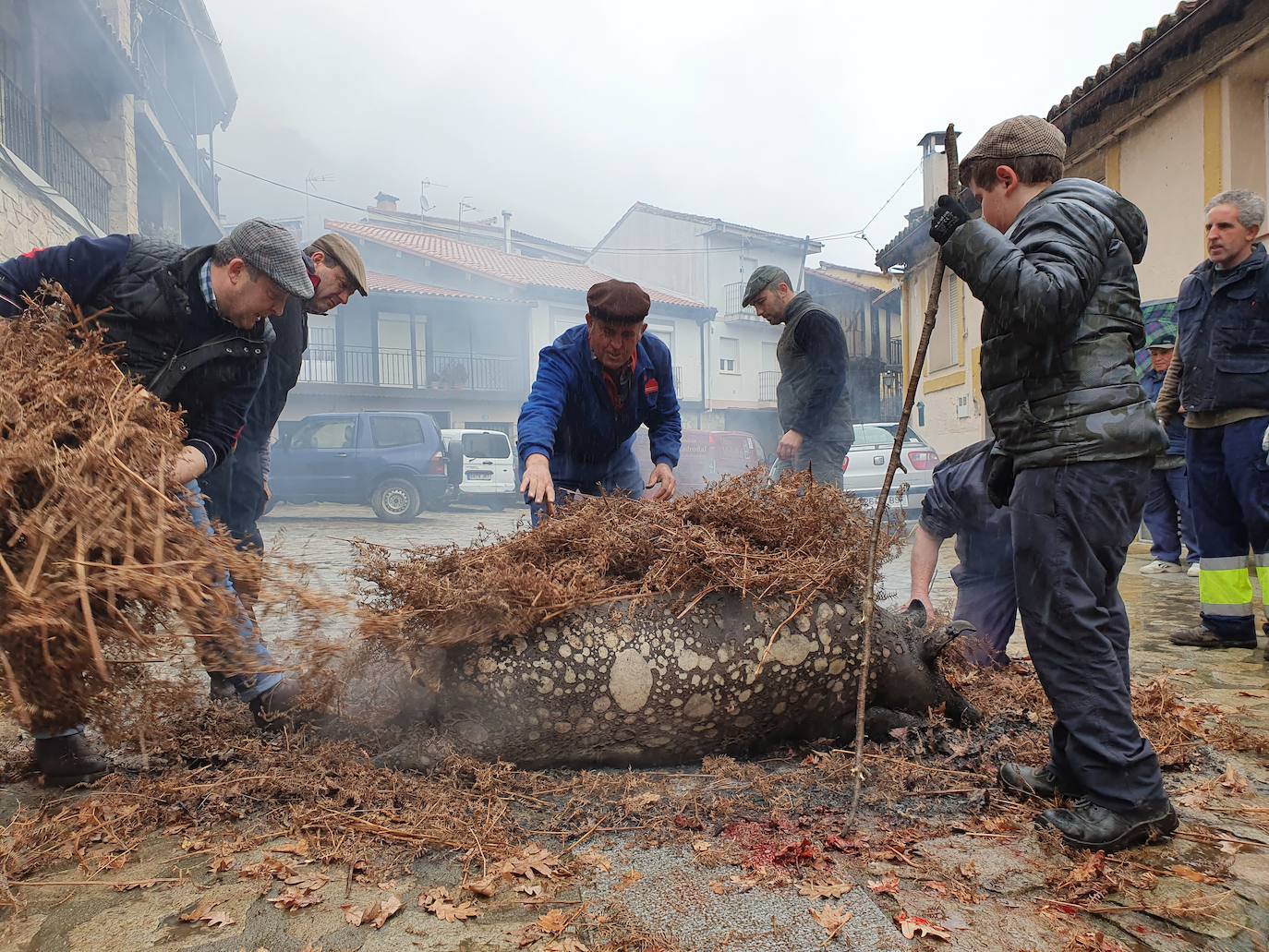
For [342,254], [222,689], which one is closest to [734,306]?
[342,254]

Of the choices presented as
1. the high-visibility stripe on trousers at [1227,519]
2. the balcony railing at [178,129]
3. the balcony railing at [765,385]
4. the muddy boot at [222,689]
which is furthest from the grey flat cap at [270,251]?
the balcony railing at [765,385]

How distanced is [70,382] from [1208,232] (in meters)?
5.01

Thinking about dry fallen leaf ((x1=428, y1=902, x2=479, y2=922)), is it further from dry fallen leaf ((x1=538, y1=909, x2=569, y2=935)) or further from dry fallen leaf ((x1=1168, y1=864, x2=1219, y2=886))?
dry fallen leaf ((x1=1168, y1=864, x2=1219, y2=886))

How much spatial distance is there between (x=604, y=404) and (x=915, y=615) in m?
1.69

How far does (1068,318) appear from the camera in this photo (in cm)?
207

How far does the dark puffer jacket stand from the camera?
206 cm

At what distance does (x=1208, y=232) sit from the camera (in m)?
4.11

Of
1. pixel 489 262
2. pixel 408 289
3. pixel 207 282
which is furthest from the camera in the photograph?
pixel 489 262

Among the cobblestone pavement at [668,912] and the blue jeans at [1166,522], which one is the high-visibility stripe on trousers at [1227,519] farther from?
the blue jeans at [1166,522]

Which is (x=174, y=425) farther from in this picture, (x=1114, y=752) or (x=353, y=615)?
(x=1114, y=752)

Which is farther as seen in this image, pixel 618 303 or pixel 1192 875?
pixel 618 303

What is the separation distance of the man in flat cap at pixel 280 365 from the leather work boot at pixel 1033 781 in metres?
3.32

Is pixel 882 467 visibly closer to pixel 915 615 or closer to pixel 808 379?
pixel 808 379

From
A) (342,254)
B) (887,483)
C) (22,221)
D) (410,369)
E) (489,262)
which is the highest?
(489,262)
